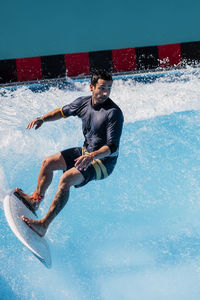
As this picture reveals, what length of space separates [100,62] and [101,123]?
2822 mm

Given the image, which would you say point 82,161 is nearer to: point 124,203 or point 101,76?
point 101,76

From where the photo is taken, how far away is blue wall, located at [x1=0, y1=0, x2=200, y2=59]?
532 centimetres

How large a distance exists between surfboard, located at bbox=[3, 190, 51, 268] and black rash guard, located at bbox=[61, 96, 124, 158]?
0.57 m

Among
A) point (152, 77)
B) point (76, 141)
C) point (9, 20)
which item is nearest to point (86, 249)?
point (76, 141)

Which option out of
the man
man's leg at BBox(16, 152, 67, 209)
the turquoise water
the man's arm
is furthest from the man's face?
the turquoise water

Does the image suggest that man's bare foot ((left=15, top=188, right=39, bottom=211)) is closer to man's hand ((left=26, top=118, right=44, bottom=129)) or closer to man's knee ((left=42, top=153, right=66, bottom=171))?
man's knee ((left=42, top=153, right=66, bottom=171))

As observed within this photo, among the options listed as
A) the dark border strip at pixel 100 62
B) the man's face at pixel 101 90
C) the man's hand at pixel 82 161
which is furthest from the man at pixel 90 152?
the dark border strip at pixel 100 62

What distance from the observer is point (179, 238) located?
3.23m

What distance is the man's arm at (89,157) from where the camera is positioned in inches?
92.1

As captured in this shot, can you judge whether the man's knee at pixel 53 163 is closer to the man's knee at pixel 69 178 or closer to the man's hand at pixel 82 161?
the man's knee at pixel 69 178

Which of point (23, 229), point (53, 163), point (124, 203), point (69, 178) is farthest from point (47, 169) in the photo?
point (124, 203)

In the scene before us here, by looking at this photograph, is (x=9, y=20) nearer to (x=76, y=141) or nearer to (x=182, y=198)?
(x=76, y=141)

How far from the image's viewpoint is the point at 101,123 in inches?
108

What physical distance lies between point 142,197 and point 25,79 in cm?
246
